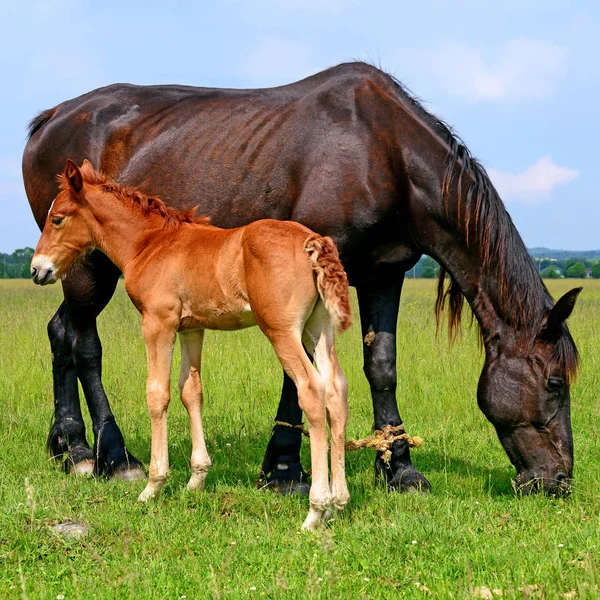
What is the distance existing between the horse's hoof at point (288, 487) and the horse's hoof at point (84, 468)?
143cm

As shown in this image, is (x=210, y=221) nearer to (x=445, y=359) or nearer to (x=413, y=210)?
(x=413, y=210)

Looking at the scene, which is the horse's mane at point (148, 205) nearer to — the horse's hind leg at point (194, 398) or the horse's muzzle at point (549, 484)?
the horse's hind leg at point (194, 398)

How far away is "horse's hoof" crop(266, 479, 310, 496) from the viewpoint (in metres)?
5.41

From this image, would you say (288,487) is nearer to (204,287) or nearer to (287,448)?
(287,448)

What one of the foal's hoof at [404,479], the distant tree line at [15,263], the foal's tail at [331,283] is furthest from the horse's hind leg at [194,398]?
the distant tree line at [15,263]

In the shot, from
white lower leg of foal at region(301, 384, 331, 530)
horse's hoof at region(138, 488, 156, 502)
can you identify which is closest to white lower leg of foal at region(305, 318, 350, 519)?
white lower leg of foal at region(301, 384, 331, 530)

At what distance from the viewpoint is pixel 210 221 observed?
18.8 ft

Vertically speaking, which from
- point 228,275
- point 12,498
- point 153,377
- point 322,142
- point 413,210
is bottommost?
point 12,498

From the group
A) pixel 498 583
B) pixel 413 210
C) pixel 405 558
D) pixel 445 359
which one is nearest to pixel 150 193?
pixel 413 210

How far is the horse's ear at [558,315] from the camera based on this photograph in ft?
16.0

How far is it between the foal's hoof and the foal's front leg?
1588 millimetres

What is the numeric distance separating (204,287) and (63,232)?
119cm

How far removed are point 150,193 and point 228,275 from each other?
1.69 metres

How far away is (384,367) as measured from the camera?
5.70m
